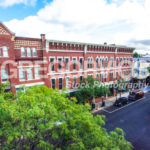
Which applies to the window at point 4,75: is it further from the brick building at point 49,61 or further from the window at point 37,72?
the window at point 37,72

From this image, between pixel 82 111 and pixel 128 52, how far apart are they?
2808 centimetres

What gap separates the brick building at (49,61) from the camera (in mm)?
15656

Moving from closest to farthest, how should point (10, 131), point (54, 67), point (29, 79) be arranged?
point (10, 131) < point (29, 79) < point (54, 67)

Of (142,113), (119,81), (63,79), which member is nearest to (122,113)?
(142,113)

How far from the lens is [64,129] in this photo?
252 inches

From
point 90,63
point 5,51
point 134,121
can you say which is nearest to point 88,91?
point 90,63

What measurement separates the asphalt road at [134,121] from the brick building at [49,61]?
7.86 metres

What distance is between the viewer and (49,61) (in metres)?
18.8

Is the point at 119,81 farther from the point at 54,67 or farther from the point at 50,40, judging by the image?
the point at 50,40

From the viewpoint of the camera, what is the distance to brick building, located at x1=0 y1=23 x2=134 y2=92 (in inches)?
616

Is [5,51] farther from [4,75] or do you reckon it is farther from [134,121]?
[134,121]

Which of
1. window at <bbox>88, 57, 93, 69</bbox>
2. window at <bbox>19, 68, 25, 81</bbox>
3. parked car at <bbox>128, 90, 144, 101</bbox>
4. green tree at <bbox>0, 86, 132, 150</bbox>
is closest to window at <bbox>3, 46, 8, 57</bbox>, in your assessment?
window at <bbox>19, 68, 25, 81</bbox>

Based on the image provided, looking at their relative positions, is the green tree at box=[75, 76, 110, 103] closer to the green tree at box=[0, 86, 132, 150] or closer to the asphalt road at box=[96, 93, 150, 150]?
the asphalt road at box=[96, 93, 150, 150]

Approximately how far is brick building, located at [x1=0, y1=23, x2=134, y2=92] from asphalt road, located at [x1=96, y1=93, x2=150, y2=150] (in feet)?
25.8
